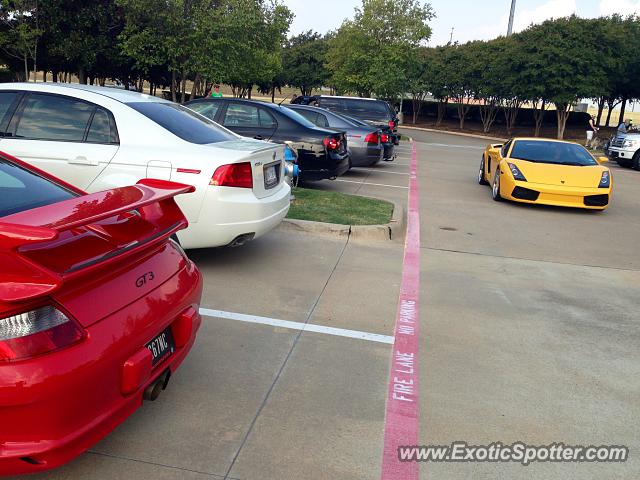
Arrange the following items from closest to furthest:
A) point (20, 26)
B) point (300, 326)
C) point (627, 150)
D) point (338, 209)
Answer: point (300, 326) < point (338, 209) < point (627, 150) < point (20, 26)

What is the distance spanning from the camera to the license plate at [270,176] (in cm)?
602

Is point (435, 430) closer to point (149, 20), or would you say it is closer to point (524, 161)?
point (524, 161)

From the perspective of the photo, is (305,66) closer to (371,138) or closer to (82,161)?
(371,138)

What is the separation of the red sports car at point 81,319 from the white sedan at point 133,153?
89.5 inches

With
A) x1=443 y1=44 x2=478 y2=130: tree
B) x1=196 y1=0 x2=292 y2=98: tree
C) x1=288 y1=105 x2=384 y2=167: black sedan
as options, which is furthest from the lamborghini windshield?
x1=443 y1=44 x2=478 y2=130: tree

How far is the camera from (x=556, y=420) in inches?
141

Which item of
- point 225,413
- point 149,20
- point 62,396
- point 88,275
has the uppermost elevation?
point 149,20

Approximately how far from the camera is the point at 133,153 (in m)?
5.53

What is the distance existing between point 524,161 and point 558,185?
99 centimetres

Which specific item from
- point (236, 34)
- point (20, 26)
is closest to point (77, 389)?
point (236, 34)

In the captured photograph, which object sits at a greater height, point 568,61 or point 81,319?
point 568,61

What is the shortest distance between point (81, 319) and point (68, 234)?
45 cm

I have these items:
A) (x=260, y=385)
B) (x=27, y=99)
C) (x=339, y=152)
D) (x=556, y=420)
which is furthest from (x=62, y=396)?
(x=339, y=152)

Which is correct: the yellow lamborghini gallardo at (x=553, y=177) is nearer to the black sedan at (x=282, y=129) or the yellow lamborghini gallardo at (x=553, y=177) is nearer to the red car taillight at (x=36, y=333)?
the black sedan at (x=282, y=129)
